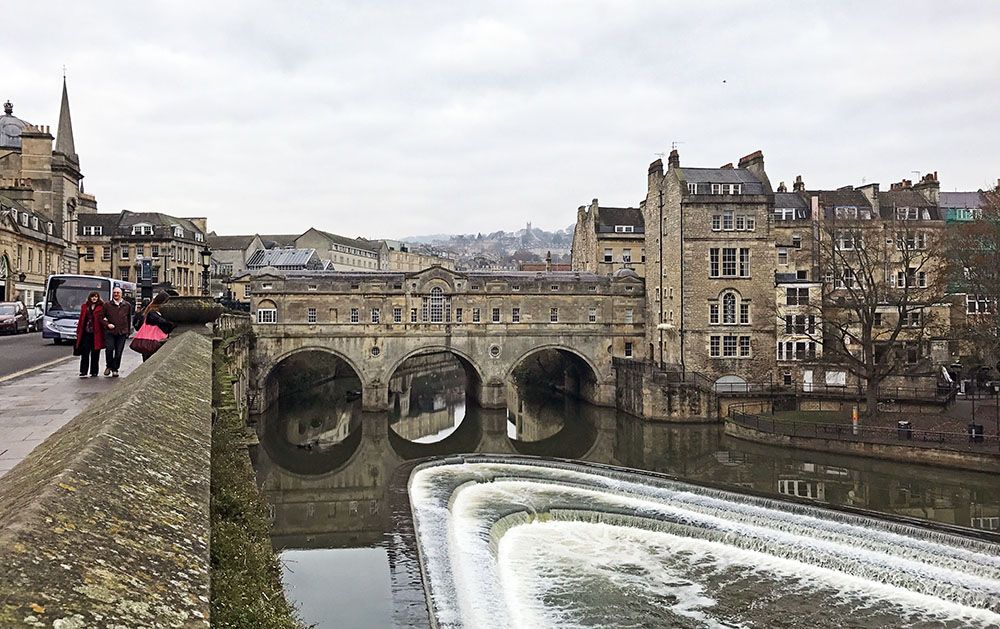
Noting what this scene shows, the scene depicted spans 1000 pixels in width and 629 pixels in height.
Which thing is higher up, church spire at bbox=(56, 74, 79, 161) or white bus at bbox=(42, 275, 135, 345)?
church spire at bbox=(56, 74, 79, 161)

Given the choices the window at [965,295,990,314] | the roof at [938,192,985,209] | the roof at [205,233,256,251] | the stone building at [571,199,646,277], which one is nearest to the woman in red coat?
the window at [965,295,990,314]

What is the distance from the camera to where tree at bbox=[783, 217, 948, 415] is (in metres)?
39.4

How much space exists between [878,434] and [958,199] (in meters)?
37.1

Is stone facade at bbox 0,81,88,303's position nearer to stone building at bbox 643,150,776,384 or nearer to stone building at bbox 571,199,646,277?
stone building at bbox 643,150,776,384

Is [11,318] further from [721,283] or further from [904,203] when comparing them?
[904,203]

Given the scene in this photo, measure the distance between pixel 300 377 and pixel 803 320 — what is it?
121ft

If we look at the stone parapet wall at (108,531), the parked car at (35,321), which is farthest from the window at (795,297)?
the stone parapet wall at (108,531)

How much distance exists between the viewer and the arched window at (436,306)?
50.7 meters

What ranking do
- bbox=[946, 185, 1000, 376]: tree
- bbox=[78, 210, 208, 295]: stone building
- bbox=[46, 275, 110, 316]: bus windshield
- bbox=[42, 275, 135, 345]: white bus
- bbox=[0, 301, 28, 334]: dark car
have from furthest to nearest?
bbox=[78, 210, 208, 295]: stone building, bbox=[946, 185, 1000, 376]: tree, bbox=[0, 301, 28, 334]: dark car, bbox=[46, 275, 110, 316]: bus windshield, bbox=[42, 275, 135, 345]: white bus

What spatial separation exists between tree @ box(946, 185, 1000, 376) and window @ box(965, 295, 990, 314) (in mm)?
111

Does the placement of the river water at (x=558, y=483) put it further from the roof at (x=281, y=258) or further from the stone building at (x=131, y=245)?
the roof at (x=281, y=258)

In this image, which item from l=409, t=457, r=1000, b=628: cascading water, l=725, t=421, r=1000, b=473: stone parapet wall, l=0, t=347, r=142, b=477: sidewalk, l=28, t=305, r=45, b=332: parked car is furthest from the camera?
l=28, t=305, r=45, b=332: parked car

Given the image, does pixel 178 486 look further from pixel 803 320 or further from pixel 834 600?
pixel 803 320

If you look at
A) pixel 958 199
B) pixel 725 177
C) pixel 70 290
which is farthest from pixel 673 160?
pixel 70 290
